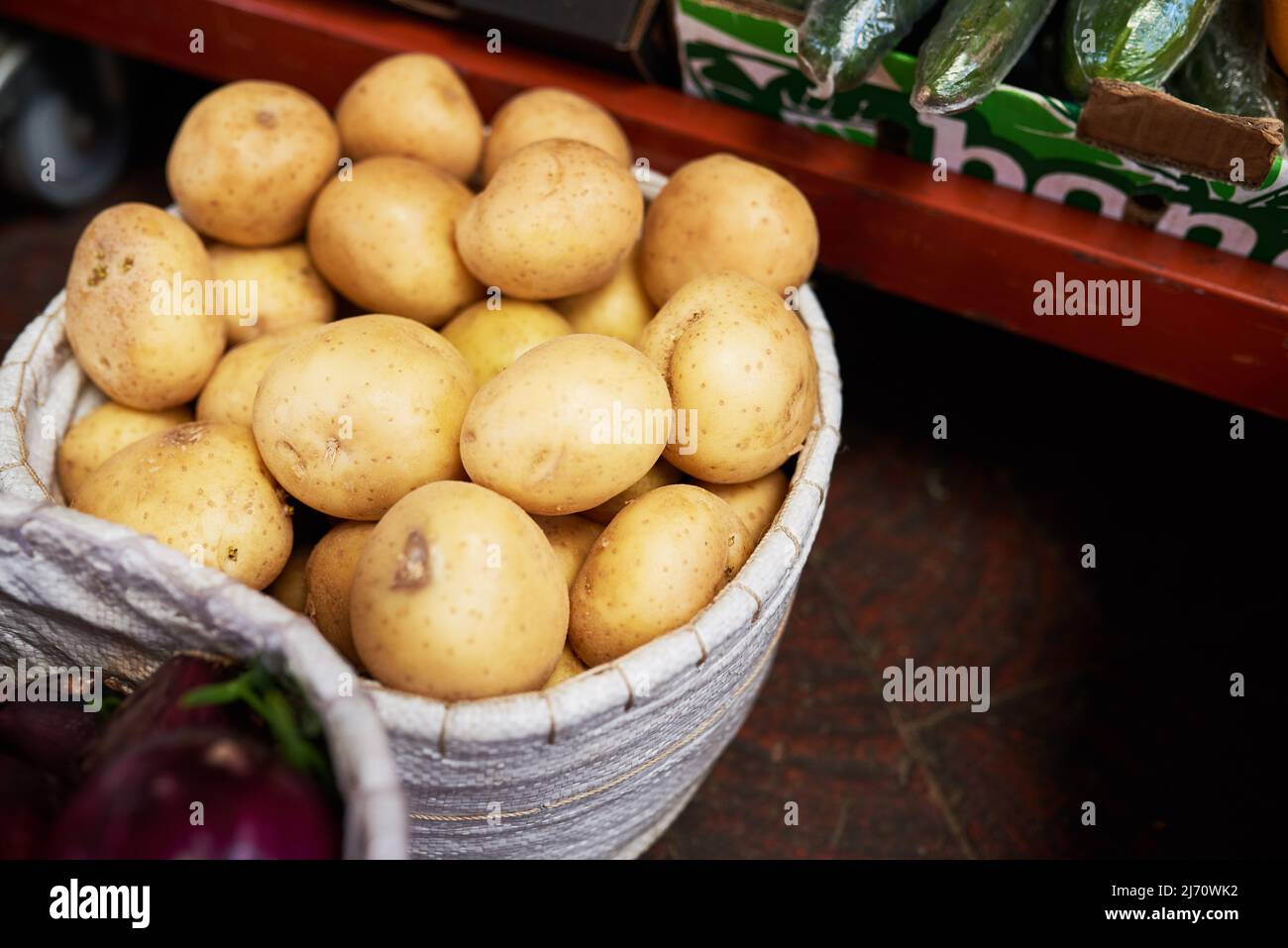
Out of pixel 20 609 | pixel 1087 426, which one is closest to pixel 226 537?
pixel 20 609

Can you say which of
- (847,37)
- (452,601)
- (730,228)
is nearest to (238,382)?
(452,601)

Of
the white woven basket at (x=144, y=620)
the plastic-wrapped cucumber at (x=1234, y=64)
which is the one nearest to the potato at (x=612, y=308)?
the white woven basket at (x=144, y=620)

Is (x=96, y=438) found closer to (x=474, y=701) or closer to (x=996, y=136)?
(x=474, y=701)

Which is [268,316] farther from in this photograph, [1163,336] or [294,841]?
[1163,336]

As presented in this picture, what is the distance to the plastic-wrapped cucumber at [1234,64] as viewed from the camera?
1.16 metres

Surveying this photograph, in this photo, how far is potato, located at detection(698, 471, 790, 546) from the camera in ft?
3.61

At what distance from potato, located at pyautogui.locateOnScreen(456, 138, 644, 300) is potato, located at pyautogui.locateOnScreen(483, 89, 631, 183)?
138mm

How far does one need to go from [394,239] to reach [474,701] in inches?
22.1

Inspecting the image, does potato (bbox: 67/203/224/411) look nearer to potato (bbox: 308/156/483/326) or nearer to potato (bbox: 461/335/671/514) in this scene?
potato (bbox: 308/156/483/326)

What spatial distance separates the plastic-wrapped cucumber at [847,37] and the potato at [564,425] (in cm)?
45

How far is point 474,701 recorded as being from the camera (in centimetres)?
82

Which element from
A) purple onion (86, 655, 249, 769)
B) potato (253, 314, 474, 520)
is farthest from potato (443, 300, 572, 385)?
purple onion (86, 655, 249, 769)
